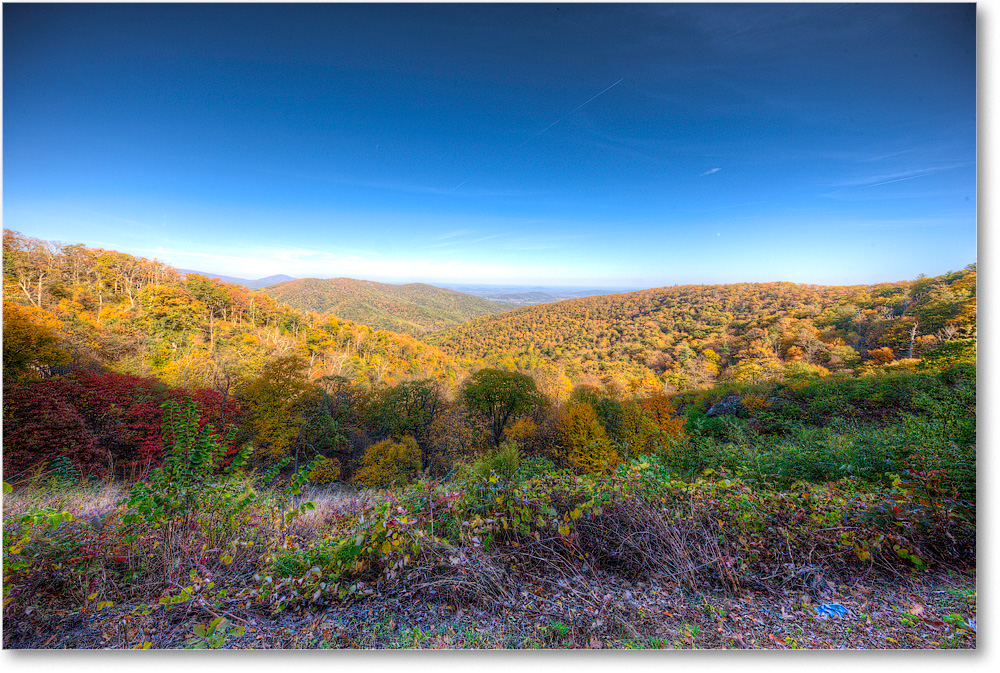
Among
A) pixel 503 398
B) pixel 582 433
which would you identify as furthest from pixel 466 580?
pixel 503 398

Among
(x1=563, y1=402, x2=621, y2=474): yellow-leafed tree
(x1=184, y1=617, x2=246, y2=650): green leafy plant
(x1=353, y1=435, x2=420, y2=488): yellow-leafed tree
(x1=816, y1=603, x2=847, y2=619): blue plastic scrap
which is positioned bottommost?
(x1=353, y1=435, x2=420, y2=488): yellow-leafed tree

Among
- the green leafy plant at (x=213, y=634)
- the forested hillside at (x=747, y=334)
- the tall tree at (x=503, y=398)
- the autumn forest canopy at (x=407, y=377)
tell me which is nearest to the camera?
the green leafy plant at (x=213, y=634)

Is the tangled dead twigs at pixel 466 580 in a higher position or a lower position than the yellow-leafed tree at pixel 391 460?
higher

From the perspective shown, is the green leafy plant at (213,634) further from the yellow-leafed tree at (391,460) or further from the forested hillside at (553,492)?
the yellow-leafed tree at (391,460)

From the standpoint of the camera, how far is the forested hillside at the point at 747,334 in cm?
715

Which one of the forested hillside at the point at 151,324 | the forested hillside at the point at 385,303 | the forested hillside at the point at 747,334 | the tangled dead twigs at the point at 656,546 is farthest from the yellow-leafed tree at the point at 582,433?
the forested hillside at the point at 385,303

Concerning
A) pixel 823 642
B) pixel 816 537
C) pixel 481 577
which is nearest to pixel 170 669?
pixel 481 577

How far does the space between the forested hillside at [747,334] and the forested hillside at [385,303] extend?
11053 mm

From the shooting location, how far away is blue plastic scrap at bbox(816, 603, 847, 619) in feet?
6.77

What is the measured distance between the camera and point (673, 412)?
826 cm

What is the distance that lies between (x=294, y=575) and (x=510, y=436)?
6.60 meters

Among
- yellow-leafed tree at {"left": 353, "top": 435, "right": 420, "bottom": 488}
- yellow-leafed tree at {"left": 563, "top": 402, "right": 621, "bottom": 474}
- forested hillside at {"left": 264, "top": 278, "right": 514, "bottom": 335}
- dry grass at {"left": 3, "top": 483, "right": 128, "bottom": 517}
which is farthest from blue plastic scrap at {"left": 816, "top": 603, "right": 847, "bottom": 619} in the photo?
forested hillside at {"left": 264, "top": 278, "right": 514, "bottom": 335}

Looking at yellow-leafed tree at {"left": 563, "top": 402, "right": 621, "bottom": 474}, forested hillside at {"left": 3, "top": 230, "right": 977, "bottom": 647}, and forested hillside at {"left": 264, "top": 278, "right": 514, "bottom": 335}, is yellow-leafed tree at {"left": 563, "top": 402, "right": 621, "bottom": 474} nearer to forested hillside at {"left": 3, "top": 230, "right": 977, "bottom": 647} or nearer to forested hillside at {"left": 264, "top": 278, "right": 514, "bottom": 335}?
A: forested hillside at {"left": 3, "top": 230, "right": 977, "bottom": 647}

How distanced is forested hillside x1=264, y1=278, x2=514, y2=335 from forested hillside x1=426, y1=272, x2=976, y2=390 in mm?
11053
